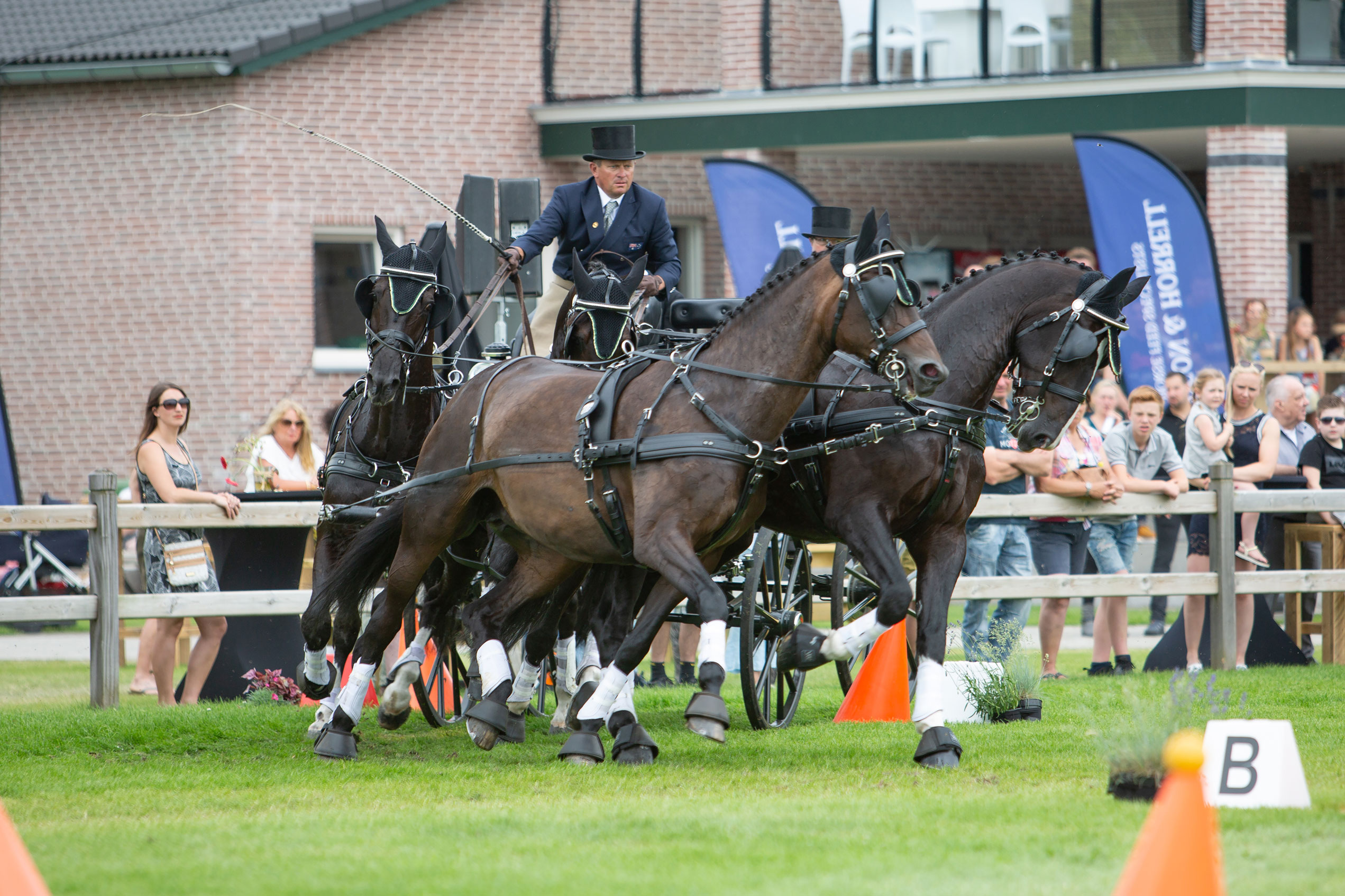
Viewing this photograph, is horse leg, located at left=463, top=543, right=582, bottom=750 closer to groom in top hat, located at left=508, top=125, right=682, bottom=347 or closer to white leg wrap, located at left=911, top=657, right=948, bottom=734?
white leg wrap, located at left=911, top=657, right=948, bottom=734

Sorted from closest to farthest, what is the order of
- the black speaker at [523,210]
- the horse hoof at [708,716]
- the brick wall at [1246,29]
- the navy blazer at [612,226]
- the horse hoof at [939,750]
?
the horse hoof at [708,716]
the horse hoof at [939,750]
the navy blazer at [612,226]
the black speaker at [523,210]
the brick wall at [1246,29]

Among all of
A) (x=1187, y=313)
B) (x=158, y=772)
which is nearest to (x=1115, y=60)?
(x=1187, y=313)

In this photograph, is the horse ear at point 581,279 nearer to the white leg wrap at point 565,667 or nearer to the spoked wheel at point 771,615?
the spoked wheel at point 771,615

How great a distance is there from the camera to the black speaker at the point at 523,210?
10.9 m

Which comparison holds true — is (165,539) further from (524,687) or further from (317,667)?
(524,687)

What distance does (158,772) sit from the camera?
674 cm

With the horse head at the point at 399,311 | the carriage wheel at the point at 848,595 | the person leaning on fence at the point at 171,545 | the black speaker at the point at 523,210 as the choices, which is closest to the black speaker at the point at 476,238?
the black speaker at the point at 523,210

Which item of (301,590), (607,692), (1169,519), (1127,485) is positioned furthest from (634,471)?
(1169,519)

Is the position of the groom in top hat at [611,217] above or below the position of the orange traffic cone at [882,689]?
above

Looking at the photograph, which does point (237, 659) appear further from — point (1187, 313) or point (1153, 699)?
point (1187, 313)

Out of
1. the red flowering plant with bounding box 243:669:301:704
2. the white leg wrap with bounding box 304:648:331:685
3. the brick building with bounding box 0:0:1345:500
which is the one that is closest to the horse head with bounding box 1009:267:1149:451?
the white leg wrap with bounding box 304:648:331:685

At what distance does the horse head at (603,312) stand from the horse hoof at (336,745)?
87.6 inches

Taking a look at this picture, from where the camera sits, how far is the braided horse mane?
6.39 m

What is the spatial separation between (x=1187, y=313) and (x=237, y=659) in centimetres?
982
